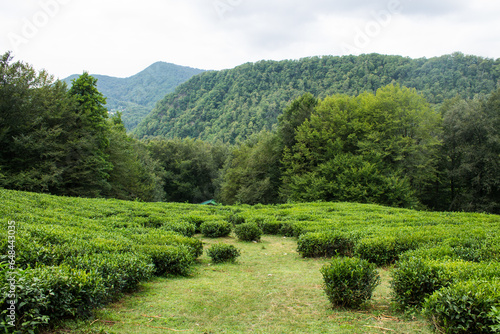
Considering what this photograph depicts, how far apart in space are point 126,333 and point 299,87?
105 metres

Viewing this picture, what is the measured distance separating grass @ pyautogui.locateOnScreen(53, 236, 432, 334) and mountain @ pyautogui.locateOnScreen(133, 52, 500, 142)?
62.9m

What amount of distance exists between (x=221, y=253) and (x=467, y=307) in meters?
5.99

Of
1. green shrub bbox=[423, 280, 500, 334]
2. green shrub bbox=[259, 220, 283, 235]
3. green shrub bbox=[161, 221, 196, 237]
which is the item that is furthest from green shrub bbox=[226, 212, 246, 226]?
green shrub bbox=[423, 280, 500, 334]

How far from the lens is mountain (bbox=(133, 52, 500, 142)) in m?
65.3

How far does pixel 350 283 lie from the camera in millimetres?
4809

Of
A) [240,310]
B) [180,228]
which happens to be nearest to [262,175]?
[180,228]

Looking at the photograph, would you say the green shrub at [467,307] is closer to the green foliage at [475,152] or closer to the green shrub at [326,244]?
the green shrub at [326,244]

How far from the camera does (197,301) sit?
5.13 m

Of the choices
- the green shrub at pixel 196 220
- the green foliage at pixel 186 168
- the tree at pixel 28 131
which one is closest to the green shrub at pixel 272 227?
the green shrub at pixel 196 220

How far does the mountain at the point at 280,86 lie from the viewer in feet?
214

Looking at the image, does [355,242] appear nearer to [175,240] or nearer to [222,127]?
[175,240]

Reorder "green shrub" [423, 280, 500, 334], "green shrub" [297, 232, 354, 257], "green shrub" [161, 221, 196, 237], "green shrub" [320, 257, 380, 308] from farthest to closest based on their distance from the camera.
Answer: "green shrub" [161, 221, 196, 237] < "green shrub" [297, 232, 354, 257] < "green shrub" [320, 257, 380, 308] < "green shrub" [423, 280, 500, 334]

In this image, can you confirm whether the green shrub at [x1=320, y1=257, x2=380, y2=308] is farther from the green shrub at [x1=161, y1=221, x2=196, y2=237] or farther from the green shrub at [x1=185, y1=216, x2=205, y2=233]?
the green shrub at [x1=185, y1=216, x2=205, y2=233]

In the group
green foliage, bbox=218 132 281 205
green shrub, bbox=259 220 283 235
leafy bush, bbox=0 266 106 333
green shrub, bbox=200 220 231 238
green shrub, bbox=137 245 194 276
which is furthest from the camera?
green foliage, bbox=218 132 281 205
